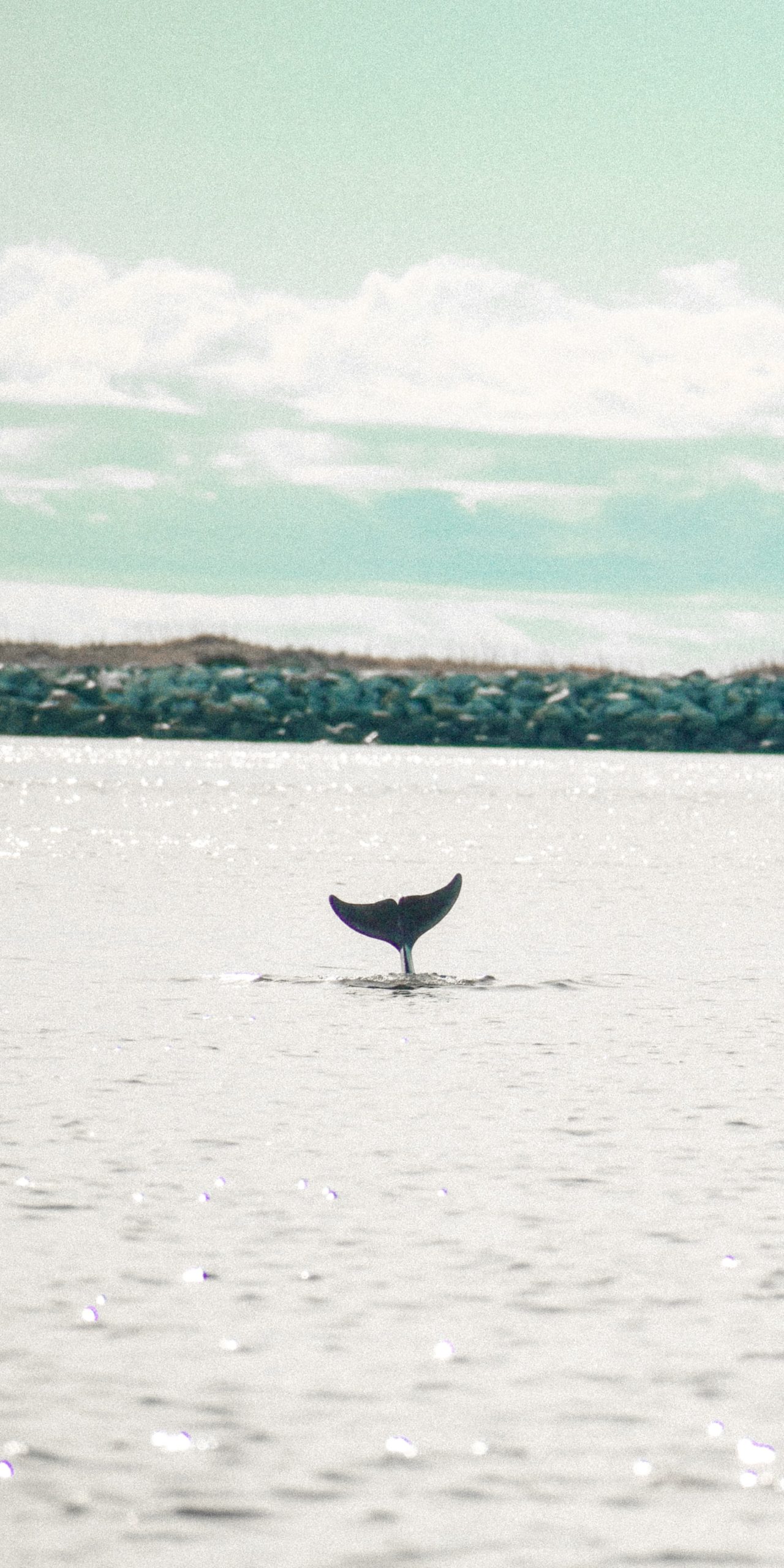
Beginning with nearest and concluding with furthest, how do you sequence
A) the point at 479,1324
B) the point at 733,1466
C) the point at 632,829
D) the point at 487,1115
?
the point at 733,1466 → the point at 479,1324 → the point at 487,1115 → the point at 632,829

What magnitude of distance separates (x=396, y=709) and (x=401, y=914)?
182 ft

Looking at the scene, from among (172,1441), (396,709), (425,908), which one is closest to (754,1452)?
(172,1441)

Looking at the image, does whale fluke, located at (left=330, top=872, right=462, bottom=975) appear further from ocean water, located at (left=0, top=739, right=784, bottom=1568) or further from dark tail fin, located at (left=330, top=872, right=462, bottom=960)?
ocean water, located at (left=0, top=739, right=784, bottom=1568)

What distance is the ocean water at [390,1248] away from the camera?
4.58 meters

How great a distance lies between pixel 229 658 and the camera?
81000 millimetres

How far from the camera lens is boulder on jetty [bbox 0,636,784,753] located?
69438 mm

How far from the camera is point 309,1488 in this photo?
4.64m

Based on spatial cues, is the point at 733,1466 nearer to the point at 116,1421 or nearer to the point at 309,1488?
the point at 309,1488

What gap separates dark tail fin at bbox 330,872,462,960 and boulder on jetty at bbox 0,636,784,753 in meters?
54.6

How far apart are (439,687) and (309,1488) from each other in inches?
2608

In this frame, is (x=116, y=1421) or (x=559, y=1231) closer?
(x=116, y=1421)

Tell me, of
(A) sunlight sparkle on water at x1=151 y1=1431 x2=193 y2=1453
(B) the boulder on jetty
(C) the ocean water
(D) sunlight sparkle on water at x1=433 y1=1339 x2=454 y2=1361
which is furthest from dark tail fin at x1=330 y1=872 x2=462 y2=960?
(B) the boulder on jetty

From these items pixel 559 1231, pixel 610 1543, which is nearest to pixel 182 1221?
pixel 559 1231

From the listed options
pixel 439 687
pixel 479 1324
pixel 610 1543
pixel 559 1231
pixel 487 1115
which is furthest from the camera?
pixel 439 687
